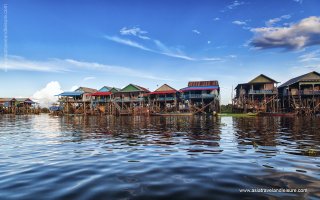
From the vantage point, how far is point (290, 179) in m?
6.02

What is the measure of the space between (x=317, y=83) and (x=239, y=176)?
2074 inches

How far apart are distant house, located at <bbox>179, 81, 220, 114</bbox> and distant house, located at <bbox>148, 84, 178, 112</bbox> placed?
6.58ft

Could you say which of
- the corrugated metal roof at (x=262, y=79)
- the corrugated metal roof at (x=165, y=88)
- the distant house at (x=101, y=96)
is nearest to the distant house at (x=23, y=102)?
the distant house at (x=101, y=96)

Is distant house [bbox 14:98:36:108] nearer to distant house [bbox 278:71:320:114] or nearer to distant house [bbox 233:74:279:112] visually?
distant house [bbox 233:74:279:112]

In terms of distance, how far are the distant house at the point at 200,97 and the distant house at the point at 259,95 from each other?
6376mm

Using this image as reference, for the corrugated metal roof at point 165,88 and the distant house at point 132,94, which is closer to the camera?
the corrugated metal roof at point 165,88

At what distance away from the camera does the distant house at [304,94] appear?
49.3 m

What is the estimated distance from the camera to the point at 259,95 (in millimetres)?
56125

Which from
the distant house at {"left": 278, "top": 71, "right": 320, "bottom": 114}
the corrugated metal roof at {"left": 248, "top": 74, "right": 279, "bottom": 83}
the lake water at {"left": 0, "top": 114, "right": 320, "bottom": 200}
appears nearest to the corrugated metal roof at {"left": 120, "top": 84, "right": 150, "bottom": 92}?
the corrugated metal roof at {"left": 248, "top": 74, "right": 279, "bottom": 83}

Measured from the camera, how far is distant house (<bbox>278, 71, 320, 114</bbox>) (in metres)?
49.3

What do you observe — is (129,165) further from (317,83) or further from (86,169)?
(317,83)

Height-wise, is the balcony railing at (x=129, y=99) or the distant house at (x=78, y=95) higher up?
the distant house at (x=78, y=95)

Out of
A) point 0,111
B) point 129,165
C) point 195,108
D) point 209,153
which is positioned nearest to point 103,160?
point 129,165

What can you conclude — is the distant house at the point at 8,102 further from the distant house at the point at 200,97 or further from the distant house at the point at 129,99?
the distant house at the point at 200,97
